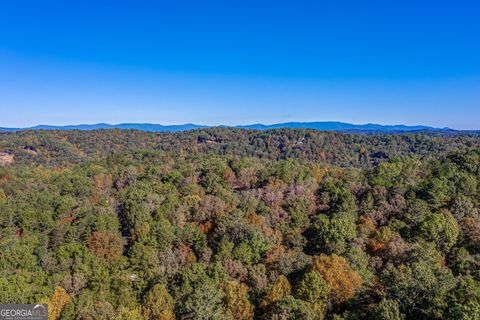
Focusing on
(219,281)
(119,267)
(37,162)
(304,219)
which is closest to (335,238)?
(304,219)

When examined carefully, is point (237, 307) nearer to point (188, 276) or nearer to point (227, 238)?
point (188, 276)

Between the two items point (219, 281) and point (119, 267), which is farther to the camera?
point (119, 267)

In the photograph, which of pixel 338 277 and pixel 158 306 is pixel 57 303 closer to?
pixel 158 306

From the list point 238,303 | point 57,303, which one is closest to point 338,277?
point 238,303

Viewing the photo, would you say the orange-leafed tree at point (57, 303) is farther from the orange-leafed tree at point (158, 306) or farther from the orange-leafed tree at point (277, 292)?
the orange-leafed tree at point (277, 292)

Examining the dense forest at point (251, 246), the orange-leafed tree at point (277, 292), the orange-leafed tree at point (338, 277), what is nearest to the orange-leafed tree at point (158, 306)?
the dense forest at point (251, 246)

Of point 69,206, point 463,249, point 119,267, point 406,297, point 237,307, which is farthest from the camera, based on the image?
point 69,206

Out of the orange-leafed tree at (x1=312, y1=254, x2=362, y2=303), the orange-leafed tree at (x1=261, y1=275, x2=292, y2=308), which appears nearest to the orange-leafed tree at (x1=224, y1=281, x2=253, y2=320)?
the orange-leafed tree at (x1=261, y1=275, x2=292, y2=308)

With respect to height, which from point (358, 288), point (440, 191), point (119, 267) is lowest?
point (119, 267)
